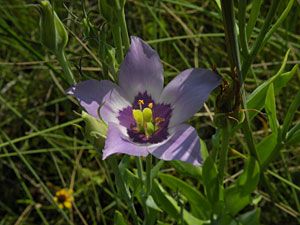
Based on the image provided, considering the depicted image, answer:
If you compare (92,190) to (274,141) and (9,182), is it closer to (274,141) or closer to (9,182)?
(9,182)

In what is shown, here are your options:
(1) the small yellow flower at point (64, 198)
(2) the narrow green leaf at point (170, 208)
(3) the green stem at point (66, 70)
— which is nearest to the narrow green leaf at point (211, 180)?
(2) the narrow green leaf at point (170, 208)

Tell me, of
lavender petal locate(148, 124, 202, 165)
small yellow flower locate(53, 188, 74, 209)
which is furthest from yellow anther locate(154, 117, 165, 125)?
small yellow flower locate(53, 188, 74, 209)

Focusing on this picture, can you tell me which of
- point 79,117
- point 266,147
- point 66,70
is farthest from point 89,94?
point 79,117

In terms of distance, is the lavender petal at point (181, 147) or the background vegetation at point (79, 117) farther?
the background vegetation at point (79, 117)

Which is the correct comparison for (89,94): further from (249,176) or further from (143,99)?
(249,176)

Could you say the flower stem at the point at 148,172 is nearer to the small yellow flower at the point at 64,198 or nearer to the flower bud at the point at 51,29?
the flower bud at the point at 51,29

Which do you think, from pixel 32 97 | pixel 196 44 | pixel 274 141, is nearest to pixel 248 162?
pixel 274 141
